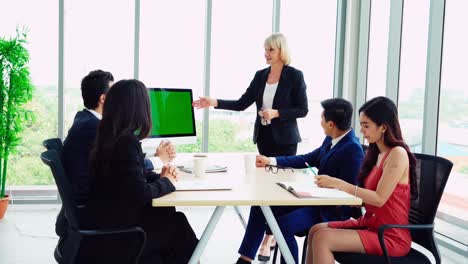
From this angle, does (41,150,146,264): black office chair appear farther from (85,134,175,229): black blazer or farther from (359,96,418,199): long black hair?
(359,96,418,199): long black hair

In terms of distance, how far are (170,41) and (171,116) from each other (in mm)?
1938

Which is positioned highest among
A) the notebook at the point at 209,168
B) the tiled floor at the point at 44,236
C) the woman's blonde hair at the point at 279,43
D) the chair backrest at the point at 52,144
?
the woman's blonde hair at the point at 279,43

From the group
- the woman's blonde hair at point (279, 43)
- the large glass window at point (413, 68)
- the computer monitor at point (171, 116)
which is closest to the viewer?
the computer monitor at point (171, 116)

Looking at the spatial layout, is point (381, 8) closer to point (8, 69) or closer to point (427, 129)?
point (427, 129)

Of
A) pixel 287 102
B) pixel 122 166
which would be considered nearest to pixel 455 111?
pixel 287 102

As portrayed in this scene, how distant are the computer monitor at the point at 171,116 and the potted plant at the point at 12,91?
1911 millimetres

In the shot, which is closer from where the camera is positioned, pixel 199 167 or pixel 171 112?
pixel 199 167

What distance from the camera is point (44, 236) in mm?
3939

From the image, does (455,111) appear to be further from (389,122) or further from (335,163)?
(389,122)

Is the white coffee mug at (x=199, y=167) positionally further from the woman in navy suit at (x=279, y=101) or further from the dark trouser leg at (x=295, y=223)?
the woman in navy suit at (x=279, y=101)

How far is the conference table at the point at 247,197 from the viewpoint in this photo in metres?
1.98

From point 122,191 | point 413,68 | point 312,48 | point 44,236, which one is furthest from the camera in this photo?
point 312,48

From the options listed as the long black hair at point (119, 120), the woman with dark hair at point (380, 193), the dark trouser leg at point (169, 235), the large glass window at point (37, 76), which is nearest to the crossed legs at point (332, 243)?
the woman with dark hair at point (380, 193)

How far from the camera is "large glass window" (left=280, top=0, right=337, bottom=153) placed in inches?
204
